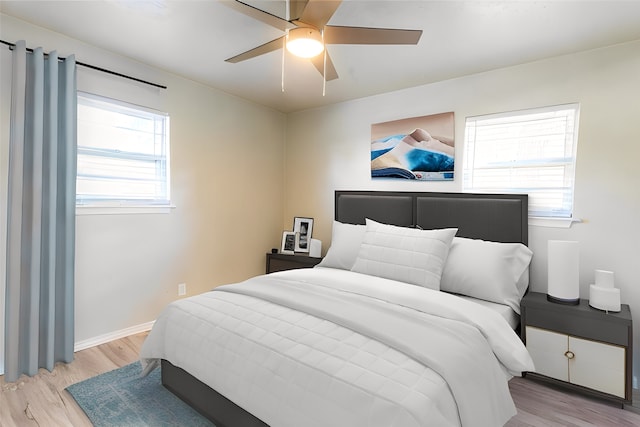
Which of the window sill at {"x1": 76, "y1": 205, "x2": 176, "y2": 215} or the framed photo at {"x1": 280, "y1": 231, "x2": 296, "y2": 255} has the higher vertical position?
the window sill at {"x1": 76, "y1": 205, "x2": 176, "y2": 215}

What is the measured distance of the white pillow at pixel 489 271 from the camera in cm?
243

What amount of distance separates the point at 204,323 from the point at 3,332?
1626mm

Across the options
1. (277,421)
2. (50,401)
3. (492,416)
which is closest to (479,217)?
(492,416)

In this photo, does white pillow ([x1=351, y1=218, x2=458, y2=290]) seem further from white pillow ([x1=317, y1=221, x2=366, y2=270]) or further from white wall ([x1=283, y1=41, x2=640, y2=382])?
white wall ([x1=283, y1=41, x2=640, y2=382])

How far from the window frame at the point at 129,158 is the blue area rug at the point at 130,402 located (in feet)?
4.35

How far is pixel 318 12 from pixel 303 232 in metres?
2.80

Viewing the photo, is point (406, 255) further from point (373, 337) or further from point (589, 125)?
point (589, 125)

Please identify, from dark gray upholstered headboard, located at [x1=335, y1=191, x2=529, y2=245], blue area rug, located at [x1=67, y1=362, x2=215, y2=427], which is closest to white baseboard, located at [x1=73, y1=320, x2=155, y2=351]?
blue area rug, located at [x1=67, y1=362, x2=215, y2=427]

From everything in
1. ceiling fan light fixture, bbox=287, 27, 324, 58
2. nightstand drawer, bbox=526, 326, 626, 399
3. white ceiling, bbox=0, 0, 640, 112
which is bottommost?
nightstand drawer, bbox=526, 326, 626, 399

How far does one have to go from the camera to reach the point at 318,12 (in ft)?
5.62

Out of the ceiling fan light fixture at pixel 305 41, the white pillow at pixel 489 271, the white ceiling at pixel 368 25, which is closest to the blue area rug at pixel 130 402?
the white pillow at pixel 489 271

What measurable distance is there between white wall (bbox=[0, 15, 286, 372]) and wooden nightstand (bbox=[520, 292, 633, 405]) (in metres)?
2.97

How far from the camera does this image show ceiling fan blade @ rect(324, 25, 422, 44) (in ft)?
6.02

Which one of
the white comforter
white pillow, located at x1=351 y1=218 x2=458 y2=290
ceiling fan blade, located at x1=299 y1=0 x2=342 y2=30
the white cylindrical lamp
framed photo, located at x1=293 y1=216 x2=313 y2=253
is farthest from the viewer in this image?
framed photo, located at x1=293 y1=216 x2=313 y2=253
